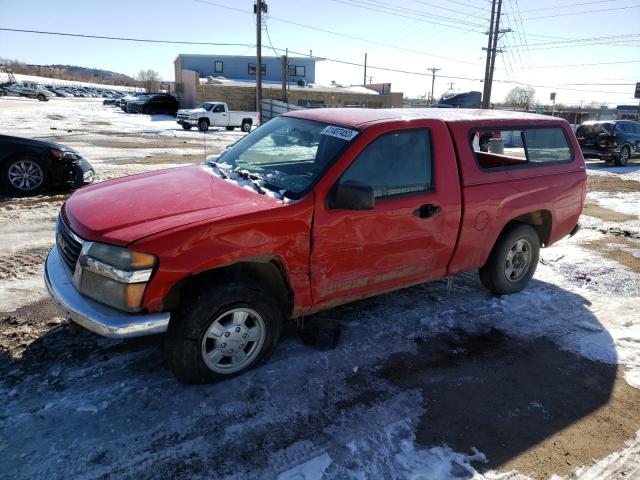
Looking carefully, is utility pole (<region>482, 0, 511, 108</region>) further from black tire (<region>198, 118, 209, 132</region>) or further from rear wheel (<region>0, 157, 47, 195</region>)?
rear wheel (<region>0, 157, 47, 195</region>)

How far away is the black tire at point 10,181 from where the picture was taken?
7.78 metres

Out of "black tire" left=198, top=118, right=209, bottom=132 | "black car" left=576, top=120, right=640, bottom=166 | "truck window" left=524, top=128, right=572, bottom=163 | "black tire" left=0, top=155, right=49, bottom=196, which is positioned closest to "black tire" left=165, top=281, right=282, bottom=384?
"truck window" left=524, top=128, right=572, bottom=163

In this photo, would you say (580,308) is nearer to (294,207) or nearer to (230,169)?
(294,207)

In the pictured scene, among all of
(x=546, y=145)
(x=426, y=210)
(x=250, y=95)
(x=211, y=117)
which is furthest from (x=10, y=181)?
(x=250, y=95)

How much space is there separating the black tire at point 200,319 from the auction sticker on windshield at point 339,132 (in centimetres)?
131

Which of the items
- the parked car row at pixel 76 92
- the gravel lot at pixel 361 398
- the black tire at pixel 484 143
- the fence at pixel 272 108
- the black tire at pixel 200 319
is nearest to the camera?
the gravel lot at pixel 361 398

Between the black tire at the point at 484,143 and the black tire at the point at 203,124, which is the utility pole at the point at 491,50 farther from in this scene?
the black tire at the point at 484,143

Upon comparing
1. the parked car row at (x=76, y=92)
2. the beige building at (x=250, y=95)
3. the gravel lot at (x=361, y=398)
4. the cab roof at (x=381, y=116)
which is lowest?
the gravel lot at (x=361, y=398)

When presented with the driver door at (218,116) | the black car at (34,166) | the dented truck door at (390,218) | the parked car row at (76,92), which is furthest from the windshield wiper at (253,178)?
the parked car row at (76,92)

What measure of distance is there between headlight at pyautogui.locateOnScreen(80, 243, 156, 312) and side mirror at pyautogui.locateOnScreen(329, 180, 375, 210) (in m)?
1.25

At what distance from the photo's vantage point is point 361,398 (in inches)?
122

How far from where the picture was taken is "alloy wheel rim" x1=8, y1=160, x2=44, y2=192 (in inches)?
310

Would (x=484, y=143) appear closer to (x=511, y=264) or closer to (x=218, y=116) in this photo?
(x=511, y=264)

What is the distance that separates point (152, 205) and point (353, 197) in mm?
1356
